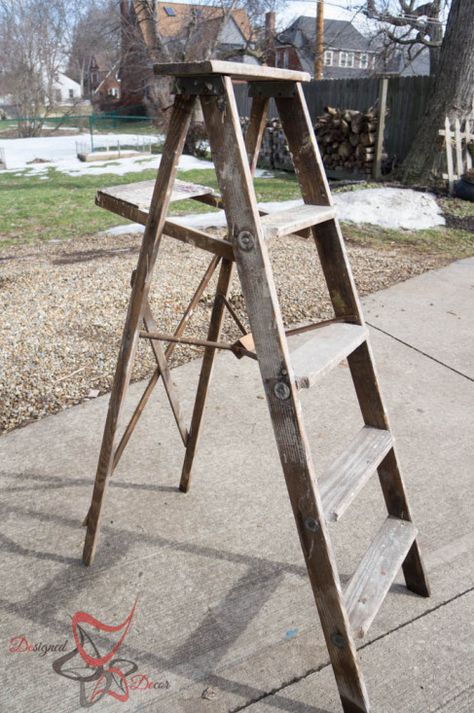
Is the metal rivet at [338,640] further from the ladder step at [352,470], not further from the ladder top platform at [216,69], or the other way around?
the ladder top platform at [216,69]

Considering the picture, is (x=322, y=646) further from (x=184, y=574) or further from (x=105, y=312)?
(x=105, y=312)

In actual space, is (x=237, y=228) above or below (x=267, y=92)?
below

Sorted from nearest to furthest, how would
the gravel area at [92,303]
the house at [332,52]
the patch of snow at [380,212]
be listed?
1. the gravel area at [92,303]
2. the patch of snow at [380,212]
3. the house at [332,52]

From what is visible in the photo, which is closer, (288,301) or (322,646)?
(322,646)

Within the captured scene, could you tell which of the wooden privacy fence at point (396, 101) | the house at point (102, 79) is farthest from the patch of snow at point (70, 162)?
the house at point (102, 79)

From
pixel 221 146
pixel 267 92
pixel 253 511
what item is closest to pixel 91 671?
pixel 253 511

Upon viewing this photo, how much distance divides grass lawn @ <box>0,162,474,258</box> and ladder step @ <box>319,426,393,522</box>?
192 inches

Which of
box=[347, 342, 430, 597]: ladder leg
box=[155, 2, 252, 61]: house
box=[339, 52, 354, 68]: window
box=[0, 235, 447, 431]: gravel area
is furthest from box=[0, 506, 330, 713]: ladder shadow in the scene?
box=[339, 52, 354, 68]: window

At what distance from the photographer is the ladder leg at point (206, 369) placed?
7.50 ft

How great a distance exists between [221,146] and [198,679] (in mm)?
1531

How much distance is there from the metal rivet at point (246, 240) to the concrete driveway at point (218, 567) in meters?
1.23

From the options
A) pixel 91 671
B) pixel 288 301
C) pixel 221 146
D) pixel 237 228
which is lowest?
pixel 91 671

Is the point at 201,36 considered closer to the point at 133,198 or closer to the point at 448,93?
the point at 448,93

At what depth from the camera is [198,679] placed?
179cm
